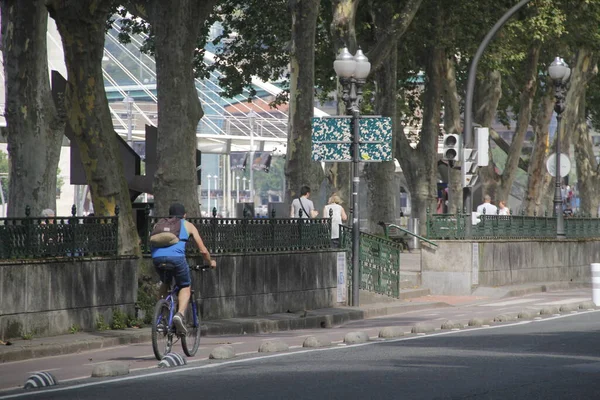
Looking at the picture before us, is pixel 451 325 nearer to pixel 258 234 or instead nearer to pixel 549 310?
pixel 258 234

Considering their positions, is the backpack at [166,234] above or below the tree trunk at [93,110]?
below

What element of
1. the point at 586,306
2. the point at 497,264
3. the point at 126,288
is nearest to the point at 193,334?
the point at 126,288

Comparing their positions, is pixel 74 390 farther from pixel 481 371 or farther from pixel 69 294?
A: pixel 69 294

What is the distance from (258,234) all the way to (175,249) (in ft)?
24.2

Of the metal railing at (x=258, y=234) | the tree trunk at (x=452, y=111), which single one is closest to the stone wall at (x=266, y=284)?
the metal railing at (x=258, y=234)

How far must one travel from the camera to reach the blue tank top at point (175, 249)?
50.3 feet

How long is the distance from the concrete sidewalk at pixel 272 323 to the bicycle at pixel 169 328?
168 centimetres

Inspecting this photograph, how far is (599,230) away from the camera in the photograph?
140ft

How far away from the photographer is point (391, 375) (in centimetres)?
1332

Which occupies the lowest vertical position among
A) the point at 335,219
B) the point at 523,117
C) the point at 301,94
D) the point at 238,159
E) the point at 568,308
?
the point at 568,308

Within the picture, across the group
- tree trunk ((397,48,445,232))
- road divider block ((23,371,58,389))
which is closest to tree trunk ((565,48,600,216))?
tree trunk ((397,48,445,232))

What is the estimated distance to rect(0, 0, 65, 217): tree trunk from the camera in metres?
23.5

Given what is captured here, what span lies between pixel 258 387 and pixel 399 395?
130 cm

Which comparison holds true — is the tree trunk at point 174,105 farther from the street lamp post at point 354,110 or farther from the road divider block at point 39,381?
the road divider block at point 39,381
